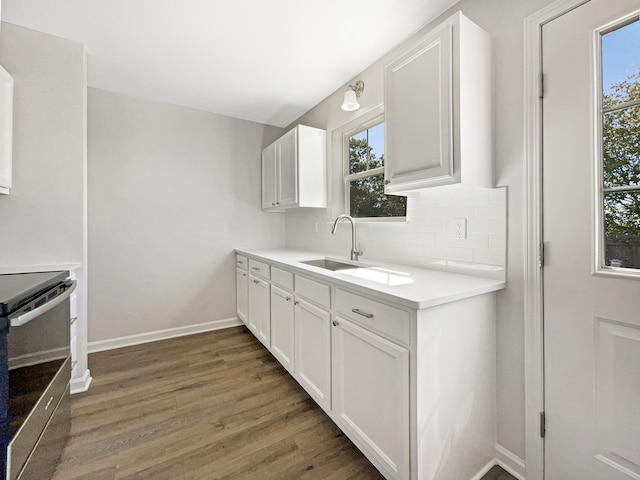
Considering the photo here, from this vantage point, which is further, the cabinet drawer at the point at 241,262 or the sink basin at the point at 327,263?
the cabinet drawer at the point at 241,262

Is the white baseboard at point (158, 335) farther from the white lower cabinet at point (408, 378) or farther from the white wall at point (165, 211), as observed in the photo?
the white lower cabinet at point (408, 378)

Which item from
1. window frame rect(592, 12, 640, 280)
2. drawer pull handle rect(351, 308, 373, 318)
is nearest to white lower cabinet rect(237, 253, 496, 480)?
drawer pull handle rect(351, 308, 373, 318)

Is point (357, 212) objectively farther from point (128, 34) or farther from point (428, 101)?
point (128, 34)

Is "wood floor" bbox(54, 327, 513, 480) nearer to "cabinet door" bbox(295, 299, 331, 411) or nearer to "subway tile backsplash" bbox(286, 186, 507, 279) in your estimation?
"cabinet door" bbox(295, 299, 331, 411)

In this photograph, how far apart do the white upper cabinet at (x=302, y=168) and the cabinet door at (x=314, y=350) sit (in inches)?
47.7

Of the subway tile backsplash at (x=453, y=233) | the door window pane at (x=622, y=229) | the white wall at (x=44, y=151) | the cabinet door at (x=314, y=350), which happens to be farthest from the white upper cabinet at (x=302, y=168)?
the door window pane at (x=622, y=229)

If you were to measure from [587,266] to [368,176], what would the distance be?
5.45 ft

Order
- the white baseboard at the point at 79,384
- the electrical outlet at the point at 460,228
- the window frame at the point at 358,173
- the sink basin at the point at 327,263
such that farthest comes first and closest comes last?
the sink basin at the point at 327,263, the window frame at the point at 358,173, the white baseboard at the point at 79,384, the electrical outlet at the point at 460,228

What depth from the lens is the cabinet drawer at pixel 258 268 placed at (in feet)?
8.27

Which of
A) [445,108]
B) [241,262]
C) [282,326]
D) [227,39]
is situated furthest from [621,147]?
[241,262]

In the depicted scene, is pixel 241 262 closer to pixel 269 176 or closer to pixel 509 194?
pixel 269 176

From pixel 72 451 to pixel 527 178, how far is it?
269cm

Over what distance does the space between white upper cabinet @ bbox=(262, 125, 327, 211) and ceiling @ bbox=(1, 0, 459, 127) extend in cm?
43

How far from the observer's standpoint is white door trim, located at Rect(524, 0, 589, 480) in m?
1.33
